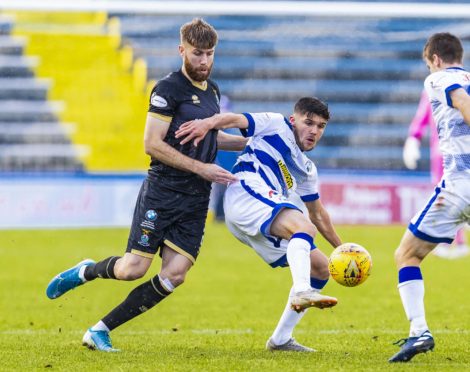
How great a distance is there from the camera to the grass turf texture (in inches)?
267

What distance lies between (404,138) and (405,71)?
1.72 metres

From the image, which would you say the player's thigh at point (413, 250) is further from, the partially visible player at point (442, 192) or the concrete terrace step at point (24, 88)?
the concrete terrace step at point (24, 88)

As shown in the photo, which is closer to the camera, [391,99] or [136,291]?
[136,291]

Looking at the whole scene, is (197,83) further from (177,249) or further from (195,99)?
(177,249)

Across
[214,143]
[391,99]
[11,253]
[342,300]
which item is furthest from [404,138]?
[214,143]

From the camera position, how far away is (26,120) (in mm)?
24266

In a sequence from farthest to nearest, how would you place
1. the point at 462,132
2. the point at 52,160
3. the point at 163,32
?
the point at 163,32, the point at 52,160, the point at 462,132

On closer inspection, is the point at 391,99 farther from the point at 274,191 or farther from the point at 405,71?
the point at 274,191

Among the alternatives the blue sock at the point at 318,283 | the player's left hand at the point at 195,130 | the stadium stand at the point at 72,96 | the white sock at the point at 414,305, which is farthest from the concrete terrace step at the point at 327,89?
the white sock at the point at 414,305

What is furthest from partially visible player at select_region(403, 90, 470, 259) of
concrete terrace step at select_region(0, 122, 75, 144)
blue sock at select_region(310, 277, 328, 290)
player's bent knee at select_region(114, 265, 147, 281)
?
concrete terrace step at select_region(0, 122, 75, 144)

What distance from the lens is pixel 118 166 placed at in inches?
925

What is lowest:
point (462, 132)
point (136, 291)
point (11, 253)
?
point (11, 253)

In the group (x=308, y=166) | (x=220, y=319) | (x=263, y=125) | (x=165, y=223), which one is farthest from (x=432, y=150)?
(x=165, y=223)

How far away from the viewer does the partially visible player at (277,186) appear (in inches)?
272
